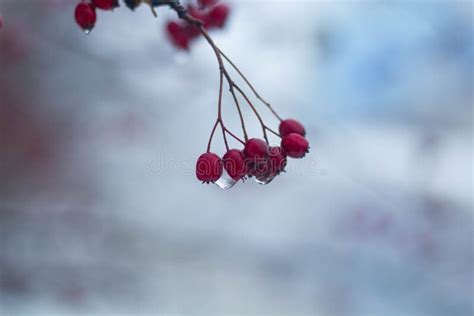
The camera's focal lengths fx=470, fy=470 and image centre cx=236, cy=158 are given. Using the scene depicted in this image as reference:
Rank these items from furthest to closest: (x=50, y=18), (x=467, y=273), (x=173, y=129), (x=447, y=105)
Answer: (x=447, y=105) < (x=467, y=273) < (x=173, y=129) < (x=50, y=18)

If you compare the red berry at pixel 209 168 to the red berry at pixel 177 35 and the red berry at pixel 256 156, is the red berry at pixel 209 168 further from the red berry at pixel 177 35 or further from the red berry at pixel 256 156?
the red berry at pixel 177 35

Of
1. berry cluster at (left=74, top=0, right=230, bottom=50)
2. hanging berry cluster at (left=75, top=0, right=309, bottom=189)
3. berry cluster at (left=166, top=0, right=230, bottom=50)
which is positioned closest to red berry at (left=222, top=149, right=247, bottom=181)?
hanging berry cluster at (left=75, top=0, right=309, bottom=189)

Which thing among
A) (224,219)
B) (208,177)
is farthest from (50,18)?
(224,219)

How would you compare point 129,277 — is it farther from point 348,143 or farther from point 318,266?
point 348,143

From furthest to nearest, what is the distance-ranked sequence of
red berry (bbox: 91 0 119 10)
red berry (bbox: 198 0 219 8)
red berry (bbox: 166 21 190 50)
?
1. red berry (bbox: 166 21 190 50)
2. red berry (bbox: 198 0 219 8)
3. red berry (bbox: 91 0 119 10)

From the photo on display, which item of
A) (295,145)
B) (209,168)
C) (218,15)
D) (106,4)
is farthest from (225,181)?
(218,15)

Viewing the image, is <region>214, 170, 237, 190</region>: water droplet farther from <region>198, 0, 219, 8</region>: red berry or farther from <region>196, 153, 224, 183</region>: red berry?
A: <region>198, 0, 219, 8</region>: red berry

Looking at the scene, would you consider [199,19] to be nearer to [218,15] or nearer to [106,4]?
[218,15]
